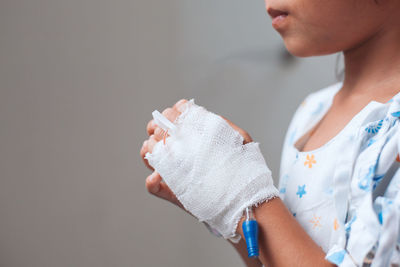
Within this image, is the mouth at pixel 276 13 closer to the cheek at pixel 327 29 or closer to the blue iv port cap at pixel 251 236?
the cheek at pixel 327 29

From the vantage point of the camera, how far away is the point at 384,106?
1.47 ft

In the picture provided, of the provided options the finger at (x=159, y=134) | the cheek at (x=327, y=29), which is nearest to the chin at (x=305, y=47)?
the cheek at (x=327, y=29)

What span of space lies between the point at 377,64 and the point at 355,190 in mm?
201

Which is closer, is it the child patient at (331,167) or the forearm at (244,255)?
the child patient at (331,167)

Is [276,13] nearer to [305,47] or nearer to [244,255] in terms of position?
[305,47]

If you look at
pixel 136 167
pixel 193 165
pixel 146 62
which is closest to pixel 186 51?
pixel 146 62

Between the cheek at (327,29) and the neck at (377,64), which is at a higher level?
the cheek at (327,29)

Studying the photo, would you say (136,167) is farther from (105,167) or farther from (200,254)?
(200,254)

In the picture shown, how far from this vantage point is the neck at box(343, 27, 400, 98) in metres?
0.50

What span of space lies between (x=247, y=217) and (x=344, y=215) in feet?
0.35

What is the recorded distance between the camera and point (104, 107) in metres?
0.65

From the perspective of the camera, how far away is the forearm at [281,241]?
416 mm

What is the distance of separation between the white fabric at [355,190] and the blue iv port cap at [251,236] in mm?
74

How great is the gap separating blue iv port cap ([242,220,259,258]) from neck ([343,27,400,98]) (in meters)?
0.24
